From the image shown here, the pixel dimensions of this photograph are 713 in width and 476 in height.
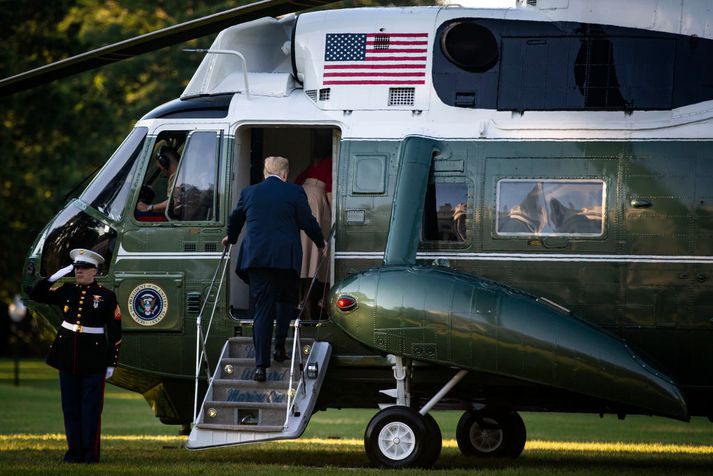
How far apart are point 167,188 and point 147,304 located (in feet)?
4.03

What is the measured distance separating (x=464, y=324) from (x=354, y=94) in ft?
8.90

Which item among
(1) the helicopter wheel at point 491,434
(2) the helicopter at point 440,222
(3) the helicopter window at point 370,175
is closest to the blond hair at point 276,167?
(2) the helicopter at point 440,222

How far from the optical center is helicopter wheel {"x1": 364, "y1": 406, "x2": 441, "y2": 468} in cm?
1141

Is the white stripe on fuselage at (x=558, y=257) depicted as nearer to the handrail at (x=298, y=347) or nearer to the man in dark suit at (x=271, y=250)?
the handrail at (x=298, y=347)

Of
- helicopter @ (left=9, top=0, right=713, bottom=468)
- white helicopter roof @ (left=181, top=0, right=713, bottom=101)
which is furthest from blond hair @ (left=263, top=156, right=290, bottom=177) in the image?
white helicopter roof @ (left=181, top=0, right=713, bottom=101)

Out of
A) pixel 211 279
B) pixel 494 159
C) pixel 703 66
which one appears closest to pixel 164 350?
pixel 211 279

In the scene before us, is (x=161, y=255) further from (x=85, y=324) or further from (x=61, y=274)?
(x=85, y=324)

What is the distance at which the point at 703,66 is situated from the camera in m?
12.0

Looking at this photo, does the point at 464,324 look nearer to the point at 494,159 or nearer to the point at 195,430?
the point at 494,159

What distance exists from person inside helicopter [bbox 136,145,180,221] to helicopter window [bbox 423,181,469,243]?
262cm

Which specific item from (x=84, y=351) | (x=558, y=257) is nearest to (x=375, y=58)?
(x=558, y=257)

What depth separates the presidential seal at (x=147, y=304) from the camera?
12.5 m

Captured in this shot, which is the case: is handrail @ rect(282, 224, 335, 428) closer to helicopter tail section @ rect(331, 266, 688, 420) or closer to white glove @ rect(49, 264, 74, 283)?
helicopter tail section @ rect(331, 266, 688, 420)

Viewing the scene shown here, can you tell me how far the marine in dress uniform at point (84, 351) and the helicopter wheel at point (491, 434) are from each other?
4060 millimetres
